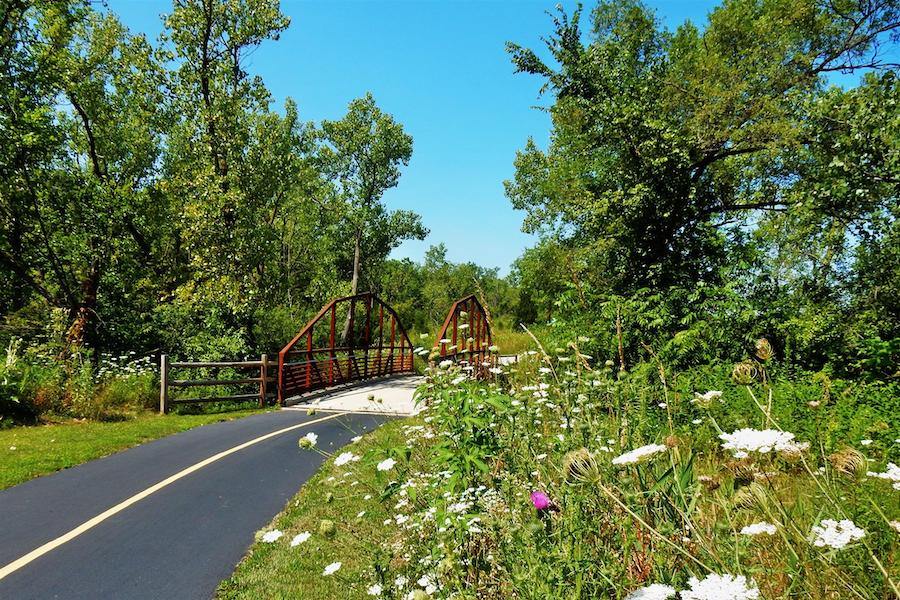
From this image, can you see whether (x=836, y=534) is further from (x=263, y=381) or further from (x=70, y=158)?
(x=70, y=158)

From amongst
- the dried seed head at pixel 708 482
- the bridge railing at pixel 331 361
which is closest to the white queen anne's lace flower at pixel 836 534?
the dried seed head at pixel 708 482

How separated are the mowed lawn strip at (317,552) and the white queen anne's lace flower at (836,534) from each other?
7.03 feet

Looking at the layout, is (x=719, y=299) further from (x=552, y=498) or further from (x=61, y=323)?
(x=61, y=323)

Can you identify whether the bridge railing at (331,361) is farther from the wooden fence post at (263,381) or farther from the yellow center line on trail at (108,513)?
the yellow center line on trail at (108,513)

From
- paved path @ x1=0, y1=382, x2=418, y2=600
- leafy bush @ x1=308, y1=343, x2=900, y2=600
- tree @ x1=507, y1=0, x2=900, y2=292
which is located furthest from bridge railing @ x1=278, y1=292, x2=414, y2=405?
leafy bush @ x1=308, y1=343, x2=900, y2=600

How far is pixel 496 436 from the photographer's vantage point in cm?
283

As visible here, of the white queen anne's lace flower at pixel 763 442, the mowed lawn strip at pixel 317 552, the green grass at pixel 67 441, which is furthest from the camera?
the green grass at pixel 67 441

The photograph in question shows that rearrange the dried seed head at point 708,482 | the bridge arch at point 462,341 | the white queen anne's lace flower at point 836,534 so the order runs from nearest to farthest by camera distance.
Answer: the white queen anne's lace flower at point 836,534 < the dried seed head at point 708,482 < the bridge arch at point 462,341

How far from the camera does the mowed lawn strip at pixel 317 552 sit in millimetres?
3559

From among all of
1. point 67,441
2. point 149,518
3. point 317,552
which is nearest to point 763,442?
point 317,552

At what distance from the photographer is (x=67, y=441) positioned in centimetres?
805

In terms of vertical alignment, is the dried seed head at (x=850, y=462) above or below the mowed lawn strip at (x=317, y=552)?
above

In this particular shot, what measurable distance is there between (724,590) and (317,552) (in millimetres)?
4137

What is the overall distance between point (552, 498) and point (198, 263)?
15.9m
